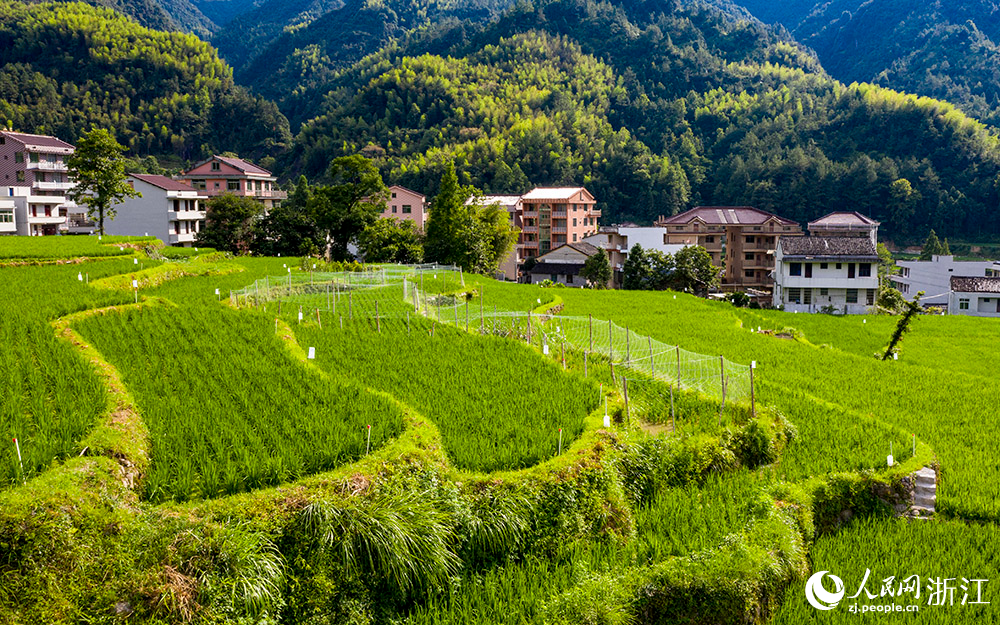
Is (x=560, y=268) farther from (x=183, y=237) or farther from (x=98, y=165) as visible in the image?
(x=98, y=165)

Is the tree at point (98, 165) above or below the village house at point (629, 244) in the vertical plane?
above

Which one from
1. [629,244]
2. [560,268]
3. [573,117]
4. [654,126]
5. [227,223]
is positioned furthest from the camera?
[654,126]

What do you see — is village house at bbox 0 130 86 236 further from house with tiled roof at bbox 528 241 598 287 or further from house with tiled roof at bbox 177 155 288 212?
house with tiled roof at bbox 528 241 598 287

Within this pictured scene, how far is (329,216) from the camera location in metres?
41.0

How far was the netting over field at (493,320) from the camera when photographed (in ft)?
48.2

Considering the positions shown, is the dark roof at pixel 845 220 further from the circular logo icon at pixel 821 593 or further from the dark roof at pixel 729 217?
the circular logo icon at pixel 821 593

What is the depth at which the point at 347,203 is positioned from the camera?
137ft

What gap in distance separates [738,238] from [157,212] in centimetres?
4246

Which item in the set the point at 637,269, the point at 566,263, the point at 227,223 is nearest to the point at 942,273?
the point at 637,269

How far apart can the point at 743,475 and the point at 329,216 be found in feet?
112

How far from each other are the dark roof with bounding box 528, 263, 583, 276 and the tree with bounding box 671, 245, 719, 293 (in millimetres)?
10067

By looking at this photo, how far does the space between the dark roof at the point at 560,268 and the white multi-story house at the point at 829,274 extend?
16360mm

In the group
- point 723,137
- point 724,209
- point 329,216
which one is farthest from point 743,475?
point 723,137

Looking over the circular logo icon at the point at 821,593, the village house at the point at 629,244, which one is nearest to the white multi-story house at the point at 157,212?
the village house at the point at 629,244
